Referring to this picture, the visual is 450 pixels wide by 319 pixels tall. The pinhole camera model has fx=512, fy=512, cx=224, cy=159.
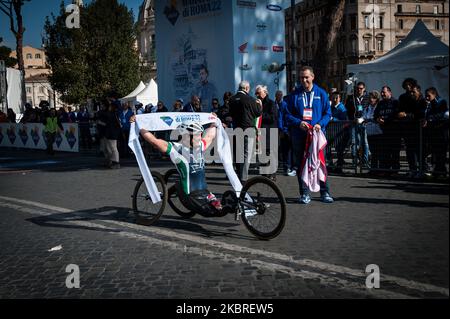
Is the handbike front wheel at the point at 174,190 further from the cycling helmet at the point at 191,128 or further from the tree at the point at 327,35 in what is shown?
the tree at the point at 327,35

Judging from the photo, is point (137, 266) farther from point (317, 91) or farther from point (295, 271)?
point (317, 91)

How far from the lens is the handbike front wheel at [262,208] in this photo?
5590mm

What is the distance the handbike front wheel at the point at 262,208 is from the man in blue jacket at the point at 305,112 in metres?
2.20

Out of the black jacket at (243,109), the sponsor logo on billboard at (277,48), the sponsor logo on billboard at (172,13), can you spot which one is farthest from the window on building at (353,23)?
the black jacket at (243,109)

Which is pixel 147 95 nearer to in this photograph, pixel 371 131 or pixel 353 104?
pixel 353 104

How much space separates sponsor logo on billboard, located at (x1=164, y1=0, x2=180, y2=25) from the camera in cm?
1773

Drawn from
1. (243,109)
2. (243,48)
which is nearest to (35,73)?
(243,48)

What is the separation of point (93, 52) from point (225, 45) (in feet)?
120

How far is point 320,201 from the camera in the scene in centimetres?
810

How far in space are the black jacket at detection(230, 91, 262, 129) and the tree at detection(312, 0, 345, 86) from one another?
402 inches

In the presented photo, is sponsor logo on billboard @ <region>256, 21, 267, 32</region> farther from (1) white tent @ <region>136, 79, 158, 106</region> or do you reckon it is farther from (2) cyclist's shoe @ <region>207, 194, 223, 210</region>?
(1) white tent @ <region>136, 79, 158, 106</region>

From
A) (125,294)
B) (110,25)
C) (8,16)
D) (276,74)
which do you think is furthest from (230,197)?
(110,25)

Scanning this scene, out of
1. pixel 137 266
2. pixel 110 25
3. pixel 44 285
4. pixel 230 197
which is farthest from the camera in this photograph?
pixel 110 25
